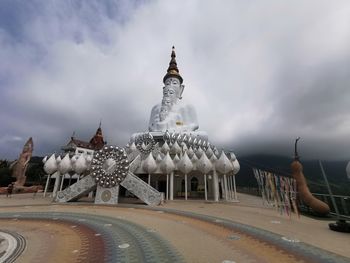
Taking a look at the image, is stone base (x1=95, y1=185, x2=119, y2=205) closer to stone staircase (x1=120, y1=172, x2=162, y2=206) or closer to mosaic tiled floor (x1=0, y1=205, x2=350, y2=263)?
stone staircase (x1=120, y1=172, x2=162, y2=206)

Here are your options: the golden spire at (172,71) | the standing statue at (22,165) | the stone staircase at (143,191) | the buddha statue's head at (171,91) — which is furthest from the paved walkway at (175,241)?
the golden spire at (172,71)

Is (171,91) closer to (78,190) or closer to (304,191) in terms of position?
(78,190)

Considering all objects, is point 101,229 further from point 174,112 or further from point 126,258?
point 174,112

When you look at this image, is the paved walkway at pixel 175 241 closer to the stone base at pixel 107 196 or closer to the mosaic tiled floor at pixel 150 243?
the mosaic tiled floor at pixel 150 243

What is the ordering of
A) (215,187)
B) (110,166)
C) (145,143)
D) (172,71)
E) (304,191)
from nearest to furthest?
(304,191), (110,166), (215,187), (145,143), (172,71)

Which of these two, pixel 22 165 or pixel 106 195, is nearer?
pixel 106 195

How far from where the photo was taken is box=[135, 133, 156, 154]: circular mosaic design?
28.5 m

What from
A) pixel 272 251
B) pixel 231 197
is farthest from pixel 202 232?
pixel 231 197

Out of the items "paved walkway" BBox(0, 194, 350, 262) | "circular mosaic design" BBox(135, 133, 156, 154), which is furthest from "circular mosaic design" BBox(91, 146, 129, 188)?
"circular mosaic design" BBox(135, 133, 156, 154)

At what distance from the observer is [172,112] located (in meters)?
40.7

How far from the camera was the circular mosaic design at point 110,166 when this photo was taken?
18359mm

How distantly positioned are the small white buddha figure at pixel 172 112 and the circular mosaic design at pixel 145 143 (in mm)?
4416

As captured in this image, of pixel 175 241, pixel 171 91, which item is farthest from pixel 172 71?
pixel 175 241

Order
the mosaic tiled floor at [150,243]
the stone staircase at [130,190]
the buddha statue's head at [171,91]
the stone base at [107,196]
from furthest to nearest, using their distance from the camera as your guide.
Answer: the buddha statue's head at [171,91]
the stone base at [107,196]
the stone staircase at [130,190]
the mosaic tiled floor at [150,243]
